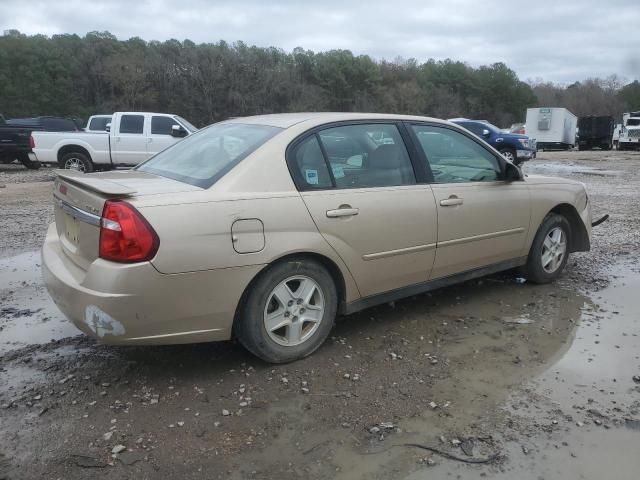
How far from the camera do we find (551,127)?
34.5 meters

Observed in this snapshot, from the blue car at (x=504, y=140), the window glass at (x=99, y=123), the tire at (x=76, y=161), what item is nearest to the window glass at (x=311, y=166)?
the tire at (x=76, y=161)

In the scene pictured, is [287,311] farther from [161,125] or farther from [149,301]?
[161,125]

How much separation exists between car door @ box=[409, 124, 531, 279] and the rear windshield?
1.27m

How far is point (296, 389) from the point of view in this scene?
3.15m

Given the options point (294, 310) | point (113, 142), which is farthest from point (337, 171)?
point (113, 142)

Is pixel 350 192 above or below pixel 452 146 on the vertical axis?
below

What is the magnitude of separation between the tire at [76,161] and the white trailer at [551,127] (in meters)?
28.2

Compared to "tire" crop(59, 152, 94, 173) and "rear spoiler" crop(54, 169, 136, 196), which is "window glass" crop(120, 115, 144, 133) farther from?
"rear spoiler" crop(54, 169, 136, 196)

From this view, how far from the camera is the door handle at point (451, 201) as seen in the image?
4.03 metres

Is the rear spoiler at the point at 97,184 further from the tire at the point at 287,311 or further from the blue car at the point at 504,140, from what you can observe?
the blue car at the point at 504,140

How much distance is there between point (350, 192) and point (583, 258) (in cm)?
377

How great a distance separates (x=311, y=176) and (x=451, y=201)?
120cm

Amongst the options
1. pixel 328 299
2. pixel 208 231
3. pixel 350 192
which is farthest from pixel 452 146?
pixel 208 231

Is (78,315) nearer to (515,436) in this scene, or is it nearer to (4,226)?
(515,436)
